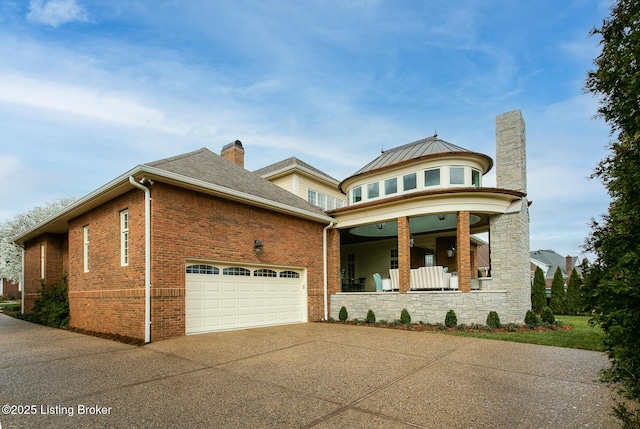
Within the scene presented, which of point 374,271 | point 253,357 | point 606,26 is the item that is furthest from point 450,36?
point 374,271

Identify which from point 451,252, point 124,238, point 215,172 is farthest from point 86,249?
point 451,252

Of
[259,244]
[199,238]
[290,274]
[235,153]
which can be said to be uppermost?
[235,153]

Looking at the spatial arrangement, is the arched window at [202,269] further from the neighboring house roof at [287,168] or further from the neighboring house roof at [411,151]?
the neighboring house roof at [287,168]

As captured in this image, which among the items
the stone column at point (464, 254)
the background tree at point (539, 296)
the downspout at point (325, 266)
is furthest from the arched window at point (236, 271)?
the background tree at point (539, 296)

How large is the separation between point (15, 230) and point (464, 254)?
141 feet

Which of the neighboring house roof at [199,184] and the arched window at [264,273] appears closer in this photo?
the neighboring house roof at [199,184]

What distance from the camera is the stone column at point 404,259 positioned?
1254 centimetres

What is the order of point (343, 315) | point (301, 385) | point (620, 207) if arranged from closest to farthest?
point (620, 207) → point (301, 385) → point (343, 315)

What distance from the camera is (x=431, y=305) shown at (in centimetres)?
1180

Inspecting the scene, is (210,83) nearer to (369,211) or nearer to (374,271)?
(369,211)

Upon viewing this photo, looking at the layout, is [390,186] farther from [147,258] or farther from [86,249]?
[86,249]

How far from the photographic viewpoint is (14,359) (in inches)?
285

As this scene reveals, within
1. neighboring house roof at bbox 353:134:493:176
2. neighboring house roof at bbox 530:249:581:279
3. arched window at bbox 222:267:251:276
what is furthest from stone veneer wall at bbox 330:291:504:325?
neighboring house roof at bbox 530:249:581:279

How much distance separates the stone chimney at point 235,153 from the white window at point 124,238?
8.58 metres
